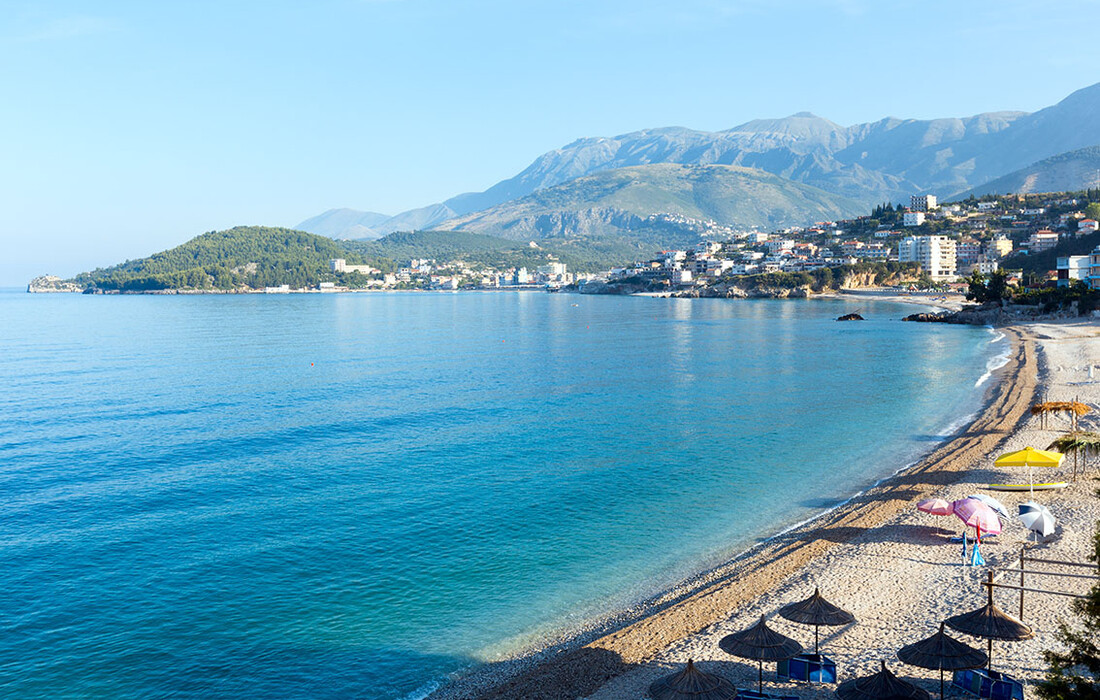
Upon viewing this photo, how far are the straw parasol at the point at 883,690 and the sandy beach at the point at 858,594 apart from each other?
4.27 ft

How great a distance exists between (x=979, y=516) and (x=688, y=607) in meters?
8.50

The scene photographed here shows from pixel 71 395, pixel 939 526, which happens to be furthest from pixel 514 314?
pixel 939 526

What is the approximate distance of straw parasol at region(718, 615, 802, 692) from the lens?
12461 mm

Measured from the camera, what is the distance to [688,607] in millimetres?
16812

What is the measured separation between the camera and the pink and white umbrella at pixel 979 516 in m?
18.8

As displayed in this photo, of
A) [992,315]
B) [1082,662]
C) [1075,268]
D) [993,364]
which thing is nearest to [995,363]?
[993,364]

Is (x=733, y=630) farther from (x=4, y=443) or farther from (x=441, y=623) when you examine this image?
(x=4, y=443)

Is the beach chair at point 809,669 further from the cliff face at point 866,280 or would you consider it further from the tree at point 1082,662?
the cliff face at point 866,280

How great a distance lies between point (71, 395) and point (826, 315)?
331 feet

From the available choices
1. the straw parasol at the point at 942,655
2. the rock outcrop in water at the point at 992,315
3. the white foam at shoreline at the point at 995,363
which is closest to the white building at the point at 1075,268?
the rock outcrop in water at the point at 992,315

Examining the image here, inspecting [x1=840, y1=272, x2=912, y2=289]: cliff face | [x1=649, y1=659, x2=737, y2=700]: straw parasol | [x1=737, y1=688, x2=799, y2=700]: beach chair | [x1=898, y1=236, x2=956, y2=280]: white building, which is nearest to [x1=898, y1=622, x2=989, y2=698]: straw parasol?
[x1=737, y1=688, x2=799, y2=700]: beach chair

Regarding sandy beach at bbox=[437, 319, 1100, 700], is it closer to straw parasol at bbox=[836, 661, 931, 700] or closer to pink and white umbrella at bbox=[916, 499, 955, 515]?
pink and white umbrella at bbox=[916, 499, 955, 515]

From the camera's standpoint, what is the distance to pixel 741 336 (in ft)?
272

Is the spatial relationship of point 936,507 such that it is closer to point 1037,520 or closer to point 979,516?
point 979,516
